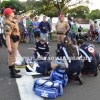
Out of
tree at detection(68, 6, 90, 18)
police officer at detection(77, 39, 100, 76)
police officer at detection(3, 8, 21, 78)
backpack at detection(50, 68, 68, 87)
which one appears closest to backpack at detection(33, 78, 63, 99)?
backpack at detection(50, 68, 68, 87)

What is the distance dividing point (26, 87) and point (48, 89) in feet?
2.70

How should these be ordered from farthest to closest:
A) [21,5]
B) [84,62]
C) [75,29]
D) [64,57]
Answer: [21,5], [75,29], [84,62], [64,57]

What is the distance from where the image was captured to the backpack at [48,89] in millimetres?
4945

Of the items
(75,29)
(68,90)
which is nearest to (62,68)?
(68,90)

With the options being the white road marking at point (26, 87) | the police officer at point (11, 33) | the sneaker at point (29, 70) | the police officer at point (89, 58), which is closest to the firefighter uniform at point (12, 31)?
the police officer at point (11, 33)

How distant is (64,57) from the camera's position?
5.95 metres

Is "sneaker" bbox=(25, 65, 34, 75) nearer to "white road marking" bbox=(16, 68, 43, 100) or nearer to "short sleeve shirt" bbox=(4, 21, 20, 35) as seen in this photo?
"white road marking" bbox=(16, 68, 43, 100)

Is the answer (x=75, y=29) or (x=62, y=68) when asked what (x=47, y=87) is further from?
(x=75, y=29)

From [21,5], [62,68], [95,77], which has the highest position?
[21,5]

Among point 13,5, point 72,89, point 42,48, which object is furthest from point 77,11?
point 72,89

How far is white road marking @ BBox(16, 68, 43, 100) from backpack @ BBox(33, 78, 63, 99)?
121 millimetres

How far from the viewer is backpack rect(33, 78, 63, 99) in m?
4.95

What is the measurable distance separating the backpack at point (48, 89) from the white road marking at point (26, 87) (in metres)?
0.12

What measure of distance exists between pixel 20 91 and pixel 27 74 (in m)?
1.36
